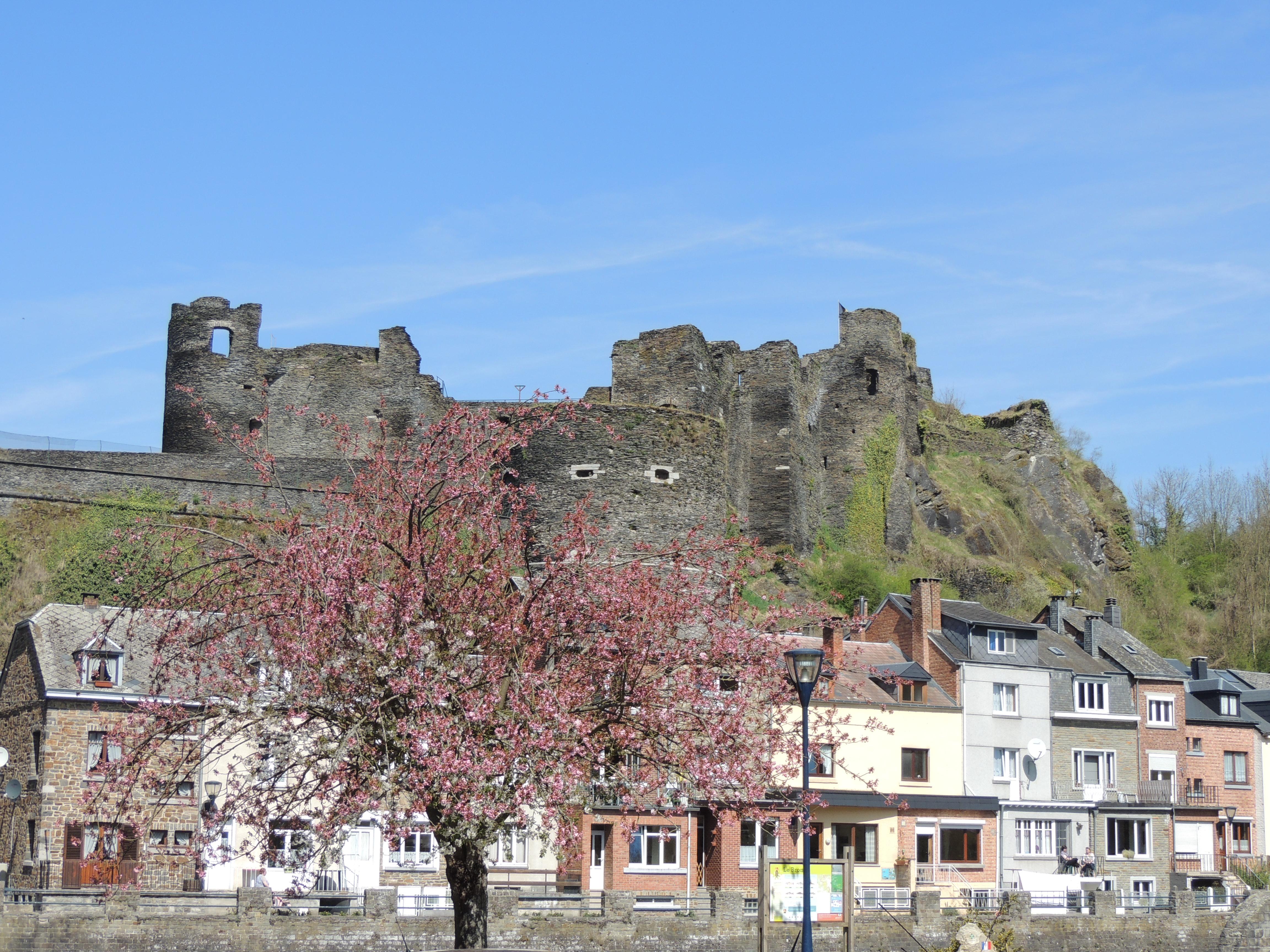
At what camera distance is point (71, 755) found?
37.5 metres

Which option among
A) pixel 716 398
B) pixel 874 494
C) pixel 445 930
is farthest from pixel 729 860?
pixel 874 494

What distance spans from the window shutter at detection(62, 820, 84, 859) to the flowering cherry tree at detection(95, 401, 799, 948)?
16.0 meters

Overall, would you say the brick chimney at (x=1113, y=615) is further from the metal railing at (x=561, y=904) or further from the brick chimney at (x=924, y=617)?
the metal railing at (x=561, y=904)

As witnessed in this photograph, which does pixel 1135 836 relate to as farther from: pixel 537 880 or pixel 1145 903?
pixel 537 880

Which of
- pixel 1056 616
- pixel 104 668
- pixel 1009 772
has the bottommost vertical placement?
pixel 1009 772

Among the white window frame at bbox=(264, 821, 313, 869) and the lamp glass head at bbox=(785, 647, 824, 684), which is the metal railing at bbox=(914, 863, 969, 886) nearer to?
the lamp glass head at bbox=(785, 647, 824, 684)

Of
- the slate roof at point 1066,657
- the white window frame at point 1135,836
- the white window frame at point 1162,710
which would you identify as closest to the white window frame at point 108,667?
the slate roof at point 1066,657

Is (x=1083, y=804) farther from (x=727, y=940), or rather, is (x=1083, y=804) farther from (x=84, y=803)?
(x=84, y=803)

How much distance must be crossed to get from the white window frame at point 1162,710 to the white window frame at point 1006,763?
260 inches

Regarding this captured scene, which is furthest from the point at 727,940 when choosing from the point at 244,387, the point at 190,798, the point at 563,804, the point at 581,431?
the point at 244,387

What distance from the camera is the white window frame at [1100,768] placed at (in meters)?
48.6

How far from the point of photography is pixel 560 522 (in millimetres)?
51312

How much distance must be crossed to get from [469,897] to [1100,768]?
3306cm

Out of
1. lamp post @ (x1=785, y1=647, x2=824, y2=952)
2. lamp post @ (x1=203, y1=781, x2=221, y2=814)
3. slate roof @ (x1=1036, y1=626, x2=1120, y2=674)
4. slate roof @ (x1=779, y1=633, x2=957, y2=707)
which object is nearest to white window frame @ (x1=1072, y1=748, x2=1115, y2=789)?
slate roof @ (x1=1036, y1=626, x2=1120, y2=674)
